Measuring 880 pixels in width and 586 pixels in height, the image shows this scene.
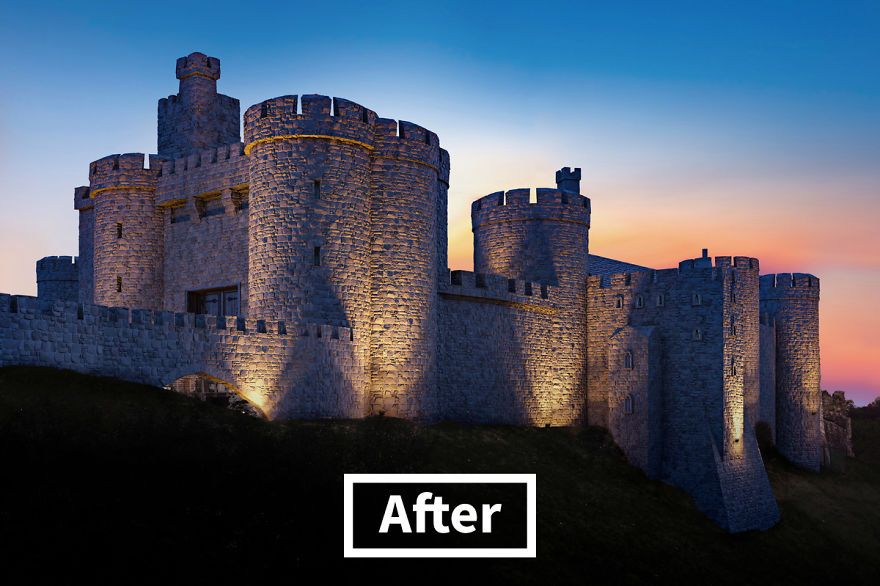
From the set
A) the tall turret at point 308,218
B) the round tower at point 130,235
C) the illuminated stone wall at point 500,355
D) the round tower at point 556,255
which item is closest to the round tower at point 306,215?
the tall turret at point 308,218

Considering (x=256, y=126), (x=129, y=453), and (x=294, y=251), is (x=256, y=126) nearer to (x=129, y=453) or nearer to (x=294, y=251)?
(x=294, y=251)

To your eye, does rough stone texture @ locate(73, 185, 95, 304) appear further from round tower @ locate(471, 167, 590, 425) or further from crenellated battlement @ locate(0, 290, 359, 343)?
round tower @ locate(471, 167, 590, 425)

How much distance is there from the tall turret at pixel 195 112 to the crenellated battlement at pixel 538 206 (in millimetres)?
11709

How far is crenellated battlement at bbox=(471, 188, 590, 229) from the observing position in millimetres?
36156

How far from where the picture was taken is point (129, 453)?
17266 mm

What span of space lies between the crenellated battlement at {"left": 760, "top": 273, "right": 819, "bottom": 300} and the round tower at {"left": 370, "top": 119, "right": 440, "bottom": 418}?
21.9m

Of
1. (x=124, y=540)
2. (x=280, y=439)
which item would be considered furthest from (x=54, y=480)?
(x=280, y=439)

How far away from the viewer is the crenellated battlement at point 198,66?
3353cm

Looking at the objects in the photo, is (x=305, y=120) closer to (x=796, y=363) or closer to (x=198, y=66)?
(x=198, y=66)

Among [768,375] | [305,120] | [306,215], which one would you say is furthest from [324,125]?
[768,375]

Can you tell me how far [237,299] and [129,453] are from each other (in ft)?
41.0

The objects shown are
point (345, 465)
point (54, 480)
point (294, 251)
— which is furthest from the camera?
point (294, 251)

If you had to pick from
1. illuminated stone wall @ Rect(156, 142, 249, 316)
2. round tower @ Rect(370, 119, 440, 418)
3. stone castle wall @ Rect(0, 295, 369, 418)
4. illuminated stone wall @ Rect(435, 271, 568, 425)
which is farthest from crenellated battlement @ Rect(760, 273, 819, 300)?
illuminated stone wall @ Rect(156, 142, 249, 316)

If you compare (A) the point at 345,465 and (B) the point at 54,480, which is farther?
(A) the point at 345,465
